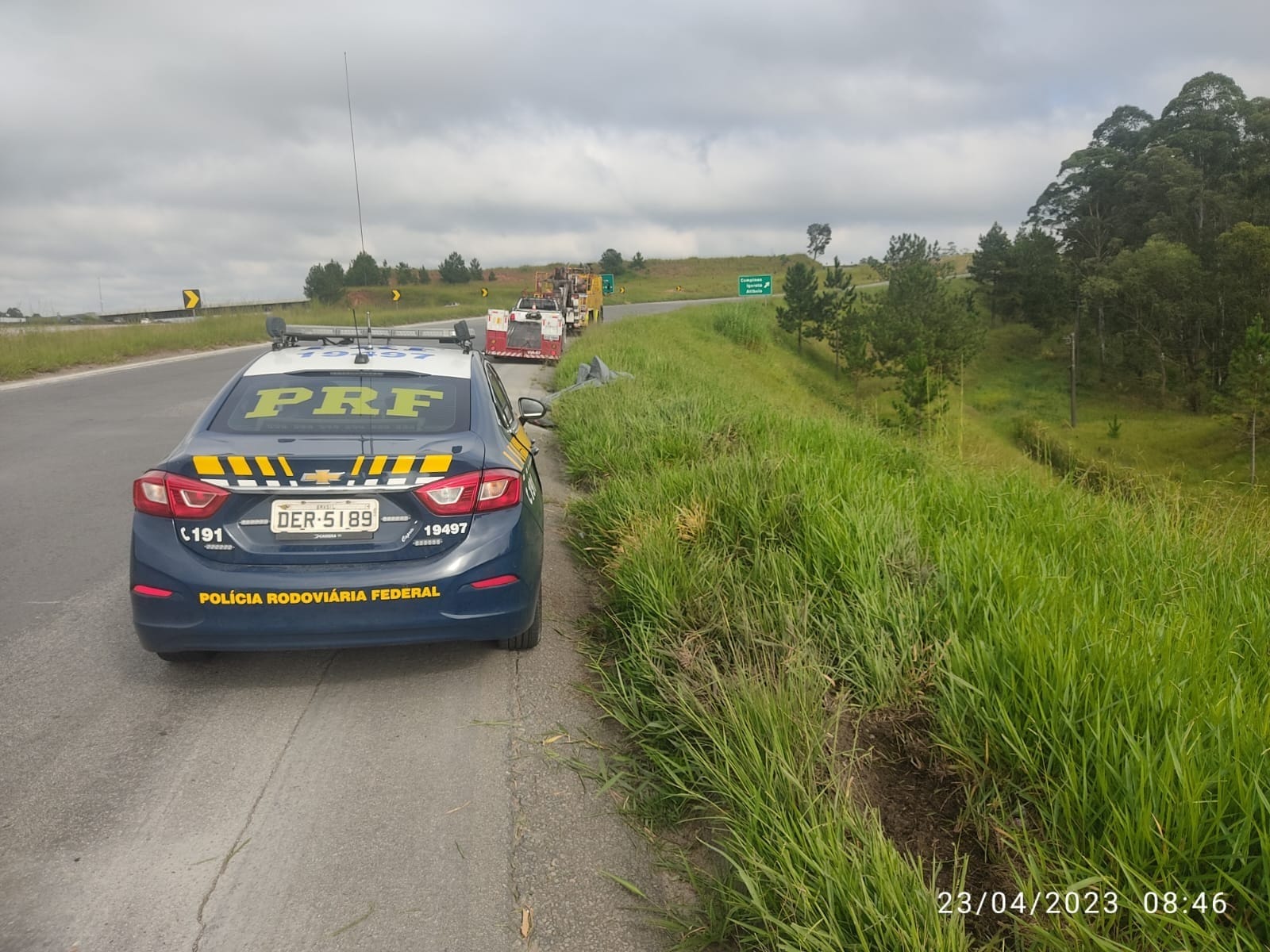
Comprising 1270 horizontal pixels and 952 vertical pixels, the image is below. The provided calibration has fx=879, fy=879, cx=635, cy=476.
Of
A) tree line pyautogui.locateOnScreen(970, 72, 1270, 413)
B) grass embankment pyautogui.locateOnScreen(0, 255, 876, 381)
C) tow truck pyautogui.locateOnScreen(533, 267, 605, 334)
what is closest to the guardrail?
grass embankment pyautogui.locateOnScreen(0, 255, 876, 381)

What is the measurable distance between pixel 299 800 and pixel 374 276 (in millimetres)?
84236

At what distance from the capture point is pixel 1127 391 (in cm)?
6397

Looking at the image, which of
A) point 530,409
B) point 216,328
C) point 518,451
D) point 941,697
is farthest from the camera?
point 216,328

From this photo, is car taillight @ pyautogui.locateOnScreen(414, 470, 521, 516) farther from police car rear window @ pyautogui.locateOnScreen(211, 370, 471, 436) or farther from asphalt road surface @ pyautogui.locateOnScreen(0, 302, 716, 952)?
asphalt road surface @ pyautogui.locateOnScreen(0, 302, 716, 952)

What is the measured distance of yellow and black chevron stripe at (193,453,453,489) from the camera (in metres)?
3.65

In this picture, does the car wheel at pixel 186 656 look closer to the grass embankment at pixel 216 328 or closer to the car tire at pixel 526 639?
the car tire at pixel 526 639

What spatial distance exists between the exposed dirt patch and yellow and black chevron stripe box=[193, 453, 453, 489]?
2.02 m

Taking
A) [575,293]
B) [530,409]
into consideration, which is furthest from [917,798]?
[575,293]

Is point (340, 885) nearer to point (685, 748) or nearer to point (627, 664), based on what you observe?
point (685, 748)

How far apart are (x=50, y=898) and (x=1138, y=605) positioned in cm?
395

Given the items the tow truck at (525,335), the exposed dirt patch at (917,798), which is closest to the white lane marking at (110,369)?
the tow truck at (525,335)

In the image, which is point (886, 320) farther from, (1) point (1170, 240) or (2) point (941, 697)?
(2) point (941, 697)

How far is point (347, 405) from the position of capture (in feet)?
14.4

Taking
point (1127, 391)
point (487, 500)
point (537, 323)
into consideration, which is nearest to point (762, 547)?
point (487, 500)
